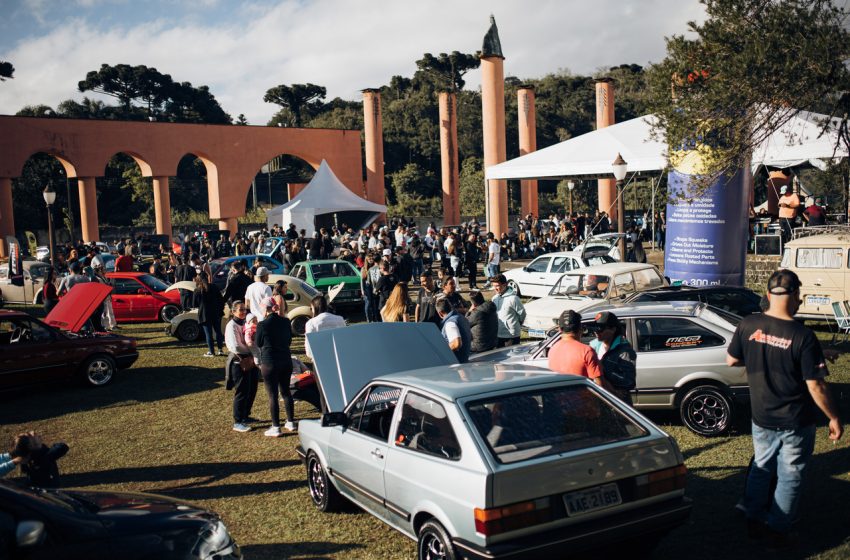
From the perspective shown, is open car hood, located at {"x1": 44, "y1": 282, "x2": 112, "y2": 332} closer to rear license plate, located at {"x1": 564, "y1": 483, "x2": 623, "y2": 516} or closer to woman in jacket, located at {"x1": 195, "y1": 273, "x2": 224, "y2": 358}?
A: woman in jacket, located at {"x1": 195, "y1": 273, "x2": 224, "y2": 358}

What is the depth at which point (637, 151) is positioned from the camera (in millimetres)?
18047

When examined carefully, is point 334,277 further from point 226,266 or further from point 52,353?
point 52,353

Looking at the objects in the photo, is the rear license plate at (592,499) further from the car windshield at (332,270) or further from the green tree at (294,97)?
the green tree at (294,97)

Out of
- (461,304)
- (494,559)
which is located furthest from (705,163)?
(494,559)

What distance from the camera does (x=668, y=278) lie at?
50.4 ft

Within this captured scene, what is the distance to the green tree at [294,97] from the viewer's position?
77.9 metres

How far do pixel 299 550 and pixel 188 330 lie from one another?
11.5 metres

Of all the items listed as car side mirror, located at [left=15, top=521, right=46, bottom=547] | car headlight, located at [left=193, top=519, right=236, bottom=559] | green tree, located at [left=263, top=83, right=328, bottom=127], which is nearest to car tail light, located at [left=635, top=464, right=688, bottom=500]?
car headlight, located at [left=193, top=519, right=236, bottom=559]

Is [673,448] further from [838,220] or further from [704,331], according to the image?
[838,220]

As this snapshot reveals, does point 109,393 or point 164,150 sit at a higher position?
point 164,150

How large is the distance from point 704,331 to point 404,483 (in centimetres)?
479

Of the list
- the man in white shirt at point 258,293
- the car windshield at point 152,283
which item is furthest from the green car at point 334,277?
the man in white shirt at point 258,293

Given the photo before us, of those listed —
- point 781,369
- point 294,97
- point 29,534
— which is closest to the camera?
point 29,534

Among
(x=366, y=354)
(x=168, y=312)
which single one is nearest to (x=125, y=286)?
(x=168, y=312)
